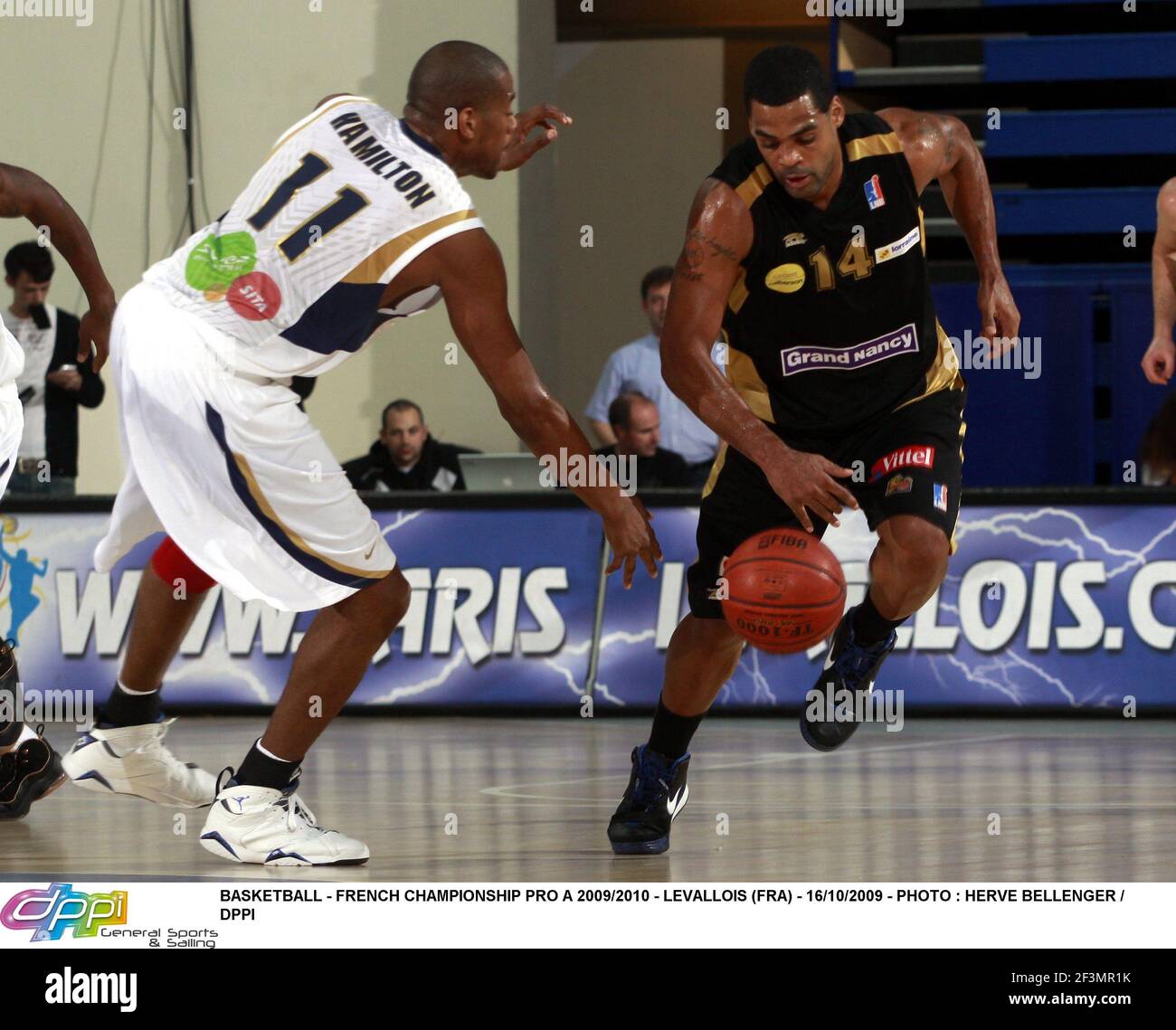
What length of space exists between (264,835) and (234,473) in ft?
2.91

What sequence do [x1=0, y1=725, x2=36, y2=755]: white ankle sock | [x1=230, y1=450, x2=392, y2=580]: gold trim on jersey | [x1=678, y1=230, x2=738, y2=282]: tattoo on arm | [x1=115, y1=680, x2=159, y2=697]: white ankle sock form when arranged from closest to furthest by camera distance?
[x1=230, y1=450, x2=392, y2=580]: gold trim on jersey → [x1=678, y1=230, x2=738, y2=282]: tattoo on arm → [x1=115, y1=680, x2=159, y2=697]: white ankle sock → [x1=0, y1=725, x2=36, y2=755]: white ankle sock

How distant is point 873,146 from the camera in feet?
15.8

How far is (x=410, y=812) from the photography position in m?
5.56

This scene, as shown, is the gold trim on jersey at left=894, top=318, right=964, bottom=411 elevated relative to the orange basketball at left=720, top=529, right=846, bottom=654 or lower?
elevated

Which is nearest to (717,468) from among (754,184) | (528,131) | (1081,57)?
(754,184)

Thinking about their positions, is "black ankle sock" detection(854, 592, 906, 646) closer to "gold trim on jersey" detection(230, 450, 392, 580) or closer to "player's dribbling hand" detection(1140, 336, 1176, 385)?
"gold trim on jersey" detection(230, 450, 392, 580)

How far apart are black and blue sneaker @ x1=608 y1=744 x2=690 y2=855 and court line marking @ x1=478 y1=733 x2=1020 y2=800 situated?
0.98 metres

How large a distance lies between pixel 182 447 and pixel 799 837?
1.95 metres

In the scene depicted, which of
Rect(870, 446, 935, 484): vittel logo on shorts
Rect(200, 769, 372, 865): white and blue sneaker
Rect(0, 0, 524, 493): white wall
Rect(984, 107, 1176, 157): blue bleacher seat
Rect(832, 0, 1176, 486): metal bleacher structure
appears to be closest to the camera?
Rect(200, 769, 372, 865): white and blue sneaker

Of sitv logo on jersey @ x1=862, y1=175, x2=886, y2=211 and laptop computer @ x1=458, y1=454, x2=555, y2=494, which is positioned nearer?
sitv logo on jersey @ x1=862, y1=175, x2=886, y2=211

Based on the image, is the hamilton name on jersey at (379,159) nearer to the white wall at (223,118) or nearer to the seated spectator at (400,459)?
the seated spectator at (400,459)

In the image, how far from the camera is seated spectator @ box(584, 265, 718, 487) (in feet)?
29.5

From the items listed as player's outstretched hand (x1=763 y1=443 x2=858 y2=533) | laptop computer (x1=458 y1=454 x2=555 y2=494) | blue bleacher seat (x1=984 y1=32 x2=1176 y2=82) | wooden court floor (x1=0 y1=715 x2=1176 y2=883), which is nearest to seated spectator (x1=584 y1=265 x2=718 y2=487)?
laptop computer (x1=458 y1=454 x2=555 y2=494)

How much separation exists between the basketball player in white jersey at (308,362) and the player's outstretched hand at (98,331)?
1.79 ft
